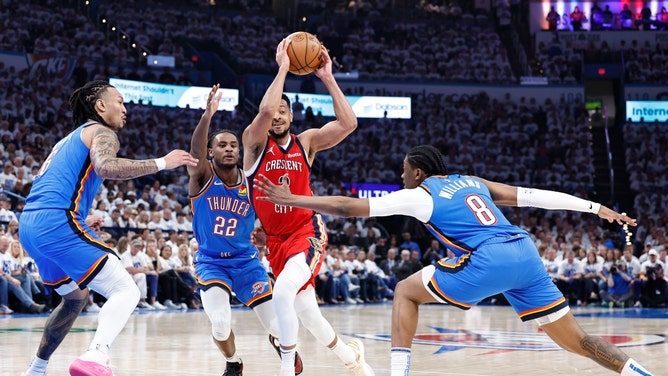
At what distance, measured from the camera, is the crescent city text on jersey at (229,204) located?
22.2ft

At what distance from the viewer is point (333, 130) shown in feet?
22.3

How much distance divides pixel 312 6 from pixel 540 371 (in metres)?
26.2

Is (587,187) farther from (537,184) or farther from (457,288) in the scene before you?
(457,288)

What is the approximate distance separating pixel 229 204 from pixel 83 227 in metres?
1.41

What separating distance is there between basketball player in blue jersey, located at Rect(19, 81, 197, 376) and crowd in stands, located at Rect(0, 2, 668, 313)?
832cm

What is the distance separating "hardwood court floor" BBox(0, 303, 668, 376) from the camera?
24.6ft

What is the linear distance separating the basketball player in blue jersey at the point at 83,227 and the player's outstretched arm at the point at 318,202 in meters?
0.66

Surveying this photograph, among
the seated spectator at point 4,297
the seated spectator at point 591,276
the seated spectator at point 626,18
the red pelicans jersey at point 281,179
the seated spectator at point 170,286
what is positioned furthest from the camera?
the seated spectator at point 626,18

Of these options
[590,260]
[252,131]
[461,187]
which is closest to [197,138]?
[252,131]

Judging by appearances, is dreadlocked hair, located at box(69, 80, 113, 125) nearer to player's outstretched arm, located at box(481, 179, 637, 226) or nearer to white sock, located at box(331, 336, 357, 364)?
white sock, located at box(331, 336, 357, 364)

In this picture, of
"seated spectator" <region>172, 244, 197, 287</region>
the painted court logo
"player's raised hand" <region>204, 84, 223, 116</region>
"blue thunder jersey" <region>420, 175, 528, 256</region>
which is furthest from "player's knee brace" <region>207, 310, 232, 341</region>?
"seated spectator" <region>172, 244, 197, 287</region>

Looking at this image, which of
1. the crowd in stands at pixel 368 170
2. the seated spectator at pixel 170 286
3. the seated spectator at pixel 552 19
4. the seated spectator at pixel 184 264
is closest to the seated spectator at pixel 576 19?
the seated spectator at pixel 552 19

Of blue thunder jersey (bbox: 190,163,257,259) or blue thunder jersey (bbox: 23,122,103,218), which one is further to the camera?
blue thunder jersey (bbox: 190,163,257,259)

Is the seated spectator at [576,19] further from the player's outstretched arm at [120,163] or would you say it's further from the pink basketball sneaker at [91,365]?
the pink basketball sneaker at [91,365]
